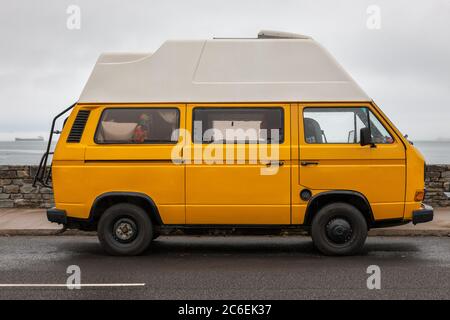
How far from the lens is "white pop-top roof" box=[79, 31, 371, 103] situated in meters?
8.23

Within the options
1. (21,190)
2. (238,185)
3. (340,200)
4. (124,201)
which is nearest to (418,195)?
(340,200)

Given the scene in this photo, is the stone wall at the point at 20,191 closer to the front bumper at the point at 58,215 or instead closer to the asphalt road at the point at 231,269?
the asphalt road at the point at 231,269

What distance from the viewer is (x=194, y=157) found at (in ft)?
26.8

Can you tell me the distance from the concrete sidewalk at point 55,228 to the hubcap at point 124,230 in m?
2.58

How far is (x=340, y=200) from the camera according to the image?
8.29m

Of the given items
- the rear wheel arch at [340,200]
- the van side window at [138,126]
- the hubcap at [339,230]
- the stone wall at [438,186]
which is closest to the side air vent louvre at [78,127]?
the van side window at [138,126]

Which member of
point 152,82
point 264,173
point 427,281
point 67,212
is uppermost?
point 152,82

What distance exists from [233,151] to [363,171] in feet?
6.22

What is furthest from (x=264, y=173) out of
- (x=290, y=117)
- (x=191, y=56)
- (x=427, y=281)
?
(x=427, y=281)

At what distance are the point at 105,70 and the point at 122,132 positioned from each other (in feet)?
3.26

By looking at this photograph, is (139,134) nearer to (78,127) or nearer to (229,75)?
(78,127)

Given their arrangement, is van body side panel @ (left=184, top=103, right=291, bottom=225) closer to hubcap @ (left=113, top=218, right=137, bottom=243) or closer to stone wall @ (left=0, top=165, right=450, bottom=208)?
hubcap @ (left=113, top=218, right=137, bottom=243)

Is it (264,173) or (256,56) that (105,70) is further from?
(264,173)

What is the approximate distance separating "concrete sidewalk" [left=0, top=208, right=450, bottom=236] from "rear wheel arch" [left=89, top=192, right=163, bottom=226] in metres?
2.54
